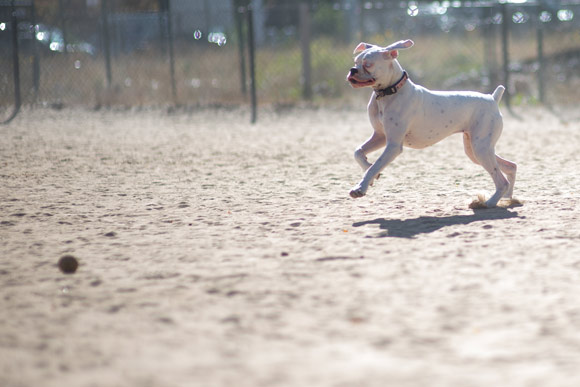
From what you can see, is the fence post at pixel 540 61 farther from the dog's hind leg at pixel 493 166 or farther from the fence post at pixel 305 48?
the dog's hind leg at pixel 493 166

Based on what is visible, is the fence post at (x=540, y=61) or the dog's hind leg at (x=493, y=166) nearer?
the dog's hind leg at (x=493, y=166)

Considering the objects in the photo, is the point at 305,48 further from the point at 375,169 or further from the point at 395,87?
the point at 375,169

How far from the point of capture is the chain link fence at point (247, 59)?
16.4 m

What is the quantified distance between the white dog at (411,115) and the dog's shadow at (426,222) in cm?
29

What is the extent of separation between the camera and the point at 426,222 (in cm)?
608

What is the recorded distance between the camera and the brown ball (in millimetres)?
4840

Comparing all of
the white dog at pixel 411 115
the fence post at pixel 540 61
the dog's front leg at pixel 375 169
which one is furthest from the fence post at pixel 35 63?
the dog's front leg at pixel 375 169

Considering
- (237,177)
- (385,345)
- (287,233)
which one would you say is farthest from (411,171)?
(385,345)

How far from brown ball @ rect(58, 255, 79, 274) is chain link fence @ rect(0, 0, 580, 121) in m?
10.5

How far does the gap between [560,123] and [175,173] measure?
22.4 feet

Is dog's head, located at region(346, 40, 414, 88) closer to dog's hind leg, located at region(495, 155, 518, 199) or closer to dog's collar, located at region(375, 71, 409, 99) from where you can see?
dog's collar, located at region(375, 71, 409, 99)

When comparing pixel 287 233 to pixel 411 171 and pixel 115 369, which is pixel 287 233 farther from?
pixel 411 171

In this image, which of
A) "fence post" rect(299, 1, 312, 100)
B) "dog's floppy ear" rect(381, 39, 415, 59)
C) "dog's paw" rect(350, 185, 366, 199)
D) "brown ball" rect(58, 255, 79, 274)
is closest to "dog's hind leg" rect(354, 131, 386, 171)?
"dog's paw" rect(350, 185, 366, 199)

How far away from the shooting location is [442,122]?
6.62m
